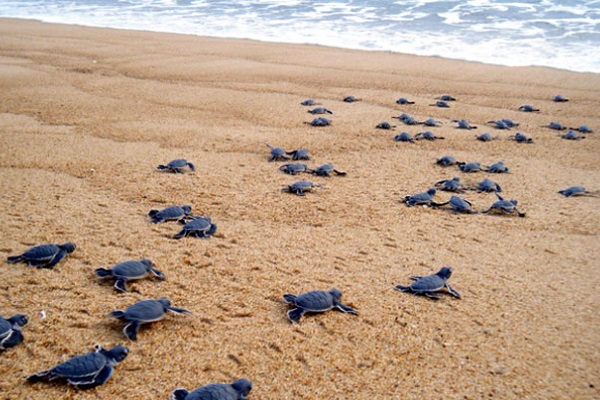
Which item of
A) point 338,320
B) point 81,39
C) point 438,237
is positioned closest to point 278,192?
point 438,237

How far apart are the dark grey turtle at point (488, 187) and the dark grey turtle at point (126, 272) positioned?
322 centimetres

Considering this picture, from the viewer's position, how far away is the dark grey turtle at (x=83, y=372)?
2.08 meters

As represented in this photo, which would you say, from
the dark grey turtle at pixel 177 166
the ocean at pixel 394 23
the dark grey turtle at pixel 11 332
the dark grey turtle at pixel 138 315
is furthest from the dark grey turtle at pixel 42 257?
the ocean at pixel 394 23

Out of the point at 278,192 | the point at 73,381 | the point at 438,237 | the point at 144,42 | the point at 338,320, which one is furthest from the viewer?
the point at 144,42

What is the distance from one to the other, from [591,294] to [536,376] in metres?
1.02

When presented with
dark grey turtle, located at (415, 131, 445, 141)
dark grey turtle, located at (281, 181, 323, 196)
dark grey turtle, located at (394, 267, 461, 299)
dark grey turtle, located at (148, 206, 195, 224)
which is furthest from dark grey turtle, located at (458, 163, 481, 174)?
dark grey turtle, located at (148, 206, 195, 224)

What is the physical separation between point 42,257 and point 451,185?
3.55 meters

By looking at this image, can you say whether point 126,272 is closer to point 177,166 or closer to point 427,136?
point 177,166

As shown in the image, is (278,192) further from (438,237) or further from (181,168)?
(438,237)

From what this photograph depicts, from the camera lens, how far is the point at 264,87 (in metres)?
8.25

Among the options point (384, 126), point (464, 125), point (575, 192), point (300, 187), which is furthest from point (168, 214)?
point (464, 125)

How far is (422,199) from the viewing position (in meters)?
4.21

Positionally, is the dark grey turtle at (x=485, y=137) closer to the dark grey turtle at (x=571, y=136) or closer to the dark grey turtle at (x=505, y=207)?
the dark grey turtle at (x=571, y=136)

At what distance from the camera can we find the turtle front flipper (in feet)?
8.71
